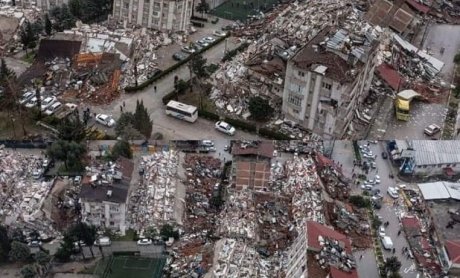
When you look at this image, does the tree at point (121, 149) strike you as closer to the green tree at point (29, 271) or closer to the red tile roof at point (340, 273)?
the green tree at point (29, 271)

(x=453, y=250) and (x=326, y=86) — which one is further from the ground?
(x=326, y=86)

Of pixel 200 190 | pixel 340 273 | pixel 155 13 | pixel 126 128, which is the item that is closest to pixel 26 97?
pixel 126 128

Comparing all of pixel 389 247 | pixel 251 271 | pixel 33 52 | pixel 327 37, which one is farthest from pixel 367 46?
pixel 33 52

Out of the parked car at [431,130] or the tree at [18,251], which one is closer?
the tree at [18,251]

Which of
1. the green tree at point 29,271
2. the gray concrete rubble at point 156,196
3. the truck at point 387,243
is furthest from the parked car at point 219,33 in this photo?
the green tree at point 29,271

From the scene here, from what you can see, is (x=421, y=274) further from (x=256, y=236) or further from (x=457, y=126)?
(x=457, y=126)

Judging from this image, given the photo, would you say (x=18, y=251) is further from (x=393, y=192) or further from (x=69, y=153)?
(x=393, y=192)
